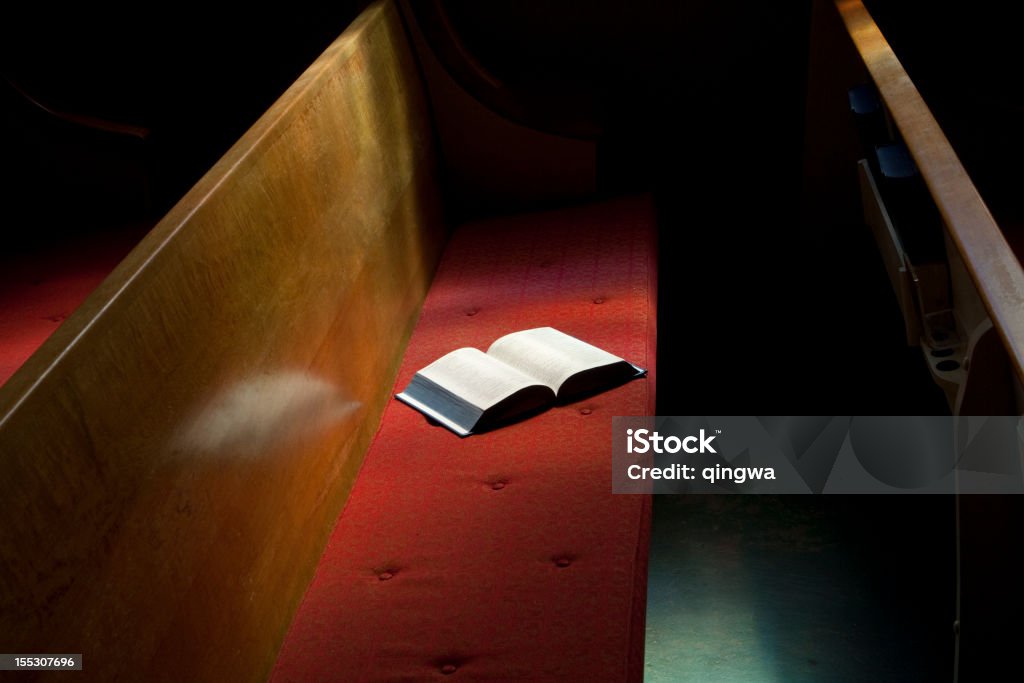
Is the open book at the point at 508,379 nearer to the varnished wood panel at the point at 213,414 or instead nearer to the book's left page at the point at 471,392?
the book's left page at the point at 471,392

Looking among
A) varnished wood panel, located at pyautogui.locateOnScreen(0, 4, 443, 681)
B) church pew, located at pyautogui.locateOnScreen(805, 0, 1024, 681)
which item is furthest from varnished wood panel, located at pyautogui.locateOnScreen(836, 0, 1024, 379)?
varnished wood panel, located at pyautogui.locateOnScreen(0, 4, 443, 681)

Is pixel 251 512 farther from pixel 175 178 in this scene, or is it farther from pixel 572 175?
pixel 175 178

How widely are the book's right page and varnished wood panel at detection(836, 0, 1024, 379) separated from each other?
757 mm

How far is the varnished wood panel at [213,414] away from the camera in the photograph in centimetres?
129

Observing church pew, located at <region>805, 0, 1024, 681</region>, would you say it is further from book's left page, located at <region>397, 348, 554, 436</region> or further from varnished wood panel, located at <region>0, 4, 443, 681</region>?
varnished wood panel, located at <region>0, 4, 443, 681</region>

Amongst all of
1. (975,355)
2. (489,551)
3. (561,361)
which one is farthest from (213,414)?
(975,355)

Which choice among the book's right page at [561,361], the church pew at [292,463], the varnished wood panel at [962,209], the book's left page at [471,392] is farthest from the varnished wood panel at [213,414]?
the varnished wood panel at [962,209]

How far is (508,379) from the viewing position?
2.39 m

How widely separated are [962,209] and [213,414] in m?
1.24

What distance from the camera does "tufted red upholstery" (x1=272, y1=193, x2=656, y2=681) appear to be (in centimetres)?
167

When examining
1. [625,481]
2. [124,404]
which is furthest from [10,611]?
[625,481]

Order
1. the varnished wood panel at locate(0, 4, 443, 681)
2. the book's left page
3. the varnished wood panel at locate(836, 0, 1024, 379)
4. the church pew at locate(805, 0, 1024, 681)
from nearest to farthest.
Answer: the varnished wood panel at locate(0, 4, 443, 681) → the varnished wood panel at locate(836, 0, 1024, 379) → the church pew at locate(805, 0, 1024, 681) → the book's left page

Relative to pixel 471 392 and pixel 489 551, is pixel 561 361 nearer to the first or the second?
pixel 471 392

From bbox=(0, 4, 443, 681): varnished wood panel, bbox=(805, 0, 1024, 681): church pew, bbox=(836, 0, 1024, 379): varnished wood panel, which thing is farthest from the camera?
bbox=(805, 0, 1024, 681): church pew
